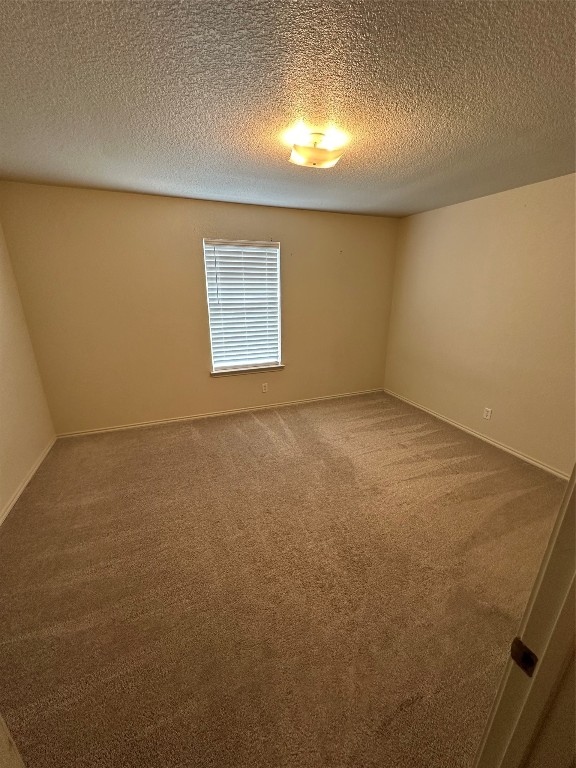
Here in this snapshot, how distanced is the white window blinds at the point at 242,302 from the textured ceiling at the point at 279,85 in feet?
3.31

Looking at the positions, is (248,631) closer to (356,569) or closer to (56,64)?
(356,569)

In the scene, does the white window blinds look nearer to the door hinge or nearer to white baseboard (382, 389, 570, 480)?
white baseboard (382, 389, 570, 480)

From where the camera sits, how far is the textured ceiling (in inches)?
33.8

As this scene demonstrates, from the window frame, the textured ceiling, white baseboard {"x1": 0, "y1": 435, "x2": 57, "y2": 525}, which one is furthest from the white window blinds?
white baseboard {"x1": 0, "y1": 435, "x2": 57, "y2": 525}

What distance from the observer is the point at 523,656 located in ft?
1.66

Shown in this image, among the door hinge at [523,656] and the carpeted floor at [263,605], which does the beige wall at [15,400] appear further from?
the door hinge at [523,656]

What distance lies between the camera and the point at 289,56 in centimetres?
102

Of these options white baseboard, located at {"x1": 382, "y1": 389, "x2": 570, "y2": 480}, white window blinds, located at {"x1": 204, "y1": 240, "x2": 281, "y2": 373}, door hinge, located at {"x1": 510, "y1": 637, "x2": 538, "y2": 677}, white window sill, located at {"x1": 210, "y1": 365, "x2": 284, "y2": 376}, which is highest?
white window blinds, located at {"x1": 204, "y1": 240, "x2": 281, "y2": 373}

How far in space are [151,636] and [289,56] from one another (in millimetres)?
2382

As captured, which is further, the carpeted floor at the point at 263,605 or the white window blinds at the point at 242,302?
the white window blinds at the point at 242,302

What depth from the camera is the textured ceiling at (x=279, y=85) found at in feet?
2.82

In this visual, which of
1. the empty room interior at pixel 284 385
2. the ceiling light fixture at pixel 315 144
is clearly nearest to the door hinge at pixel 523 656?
the empty room interior at pixel 284 385

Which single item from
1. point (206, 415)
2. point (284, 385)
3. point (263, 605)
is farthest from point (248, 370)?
point (263, 605)

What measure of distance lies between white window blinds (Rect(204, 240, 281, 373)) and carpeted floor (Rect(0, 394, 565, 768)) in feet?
4.39
